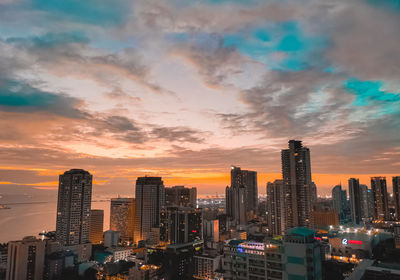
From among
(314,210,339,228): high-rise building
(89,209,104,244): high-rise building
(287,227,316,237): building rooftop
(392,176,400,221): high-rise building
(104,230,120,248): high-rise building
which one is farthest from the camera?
(314,210,339,228): high-rise building

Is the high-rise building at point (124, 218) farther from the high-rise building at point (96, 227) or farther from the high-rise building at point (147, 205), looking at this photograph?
the high-rise building at point (96, 227)

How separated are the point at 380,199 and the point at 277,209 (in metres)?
38.4

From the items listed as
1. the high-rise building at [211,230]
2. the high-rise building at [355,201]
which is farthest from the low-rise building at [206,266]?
the high-rise building at [355,201]

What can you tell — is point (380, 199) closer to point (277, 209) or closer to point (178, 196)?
point (277, 209)

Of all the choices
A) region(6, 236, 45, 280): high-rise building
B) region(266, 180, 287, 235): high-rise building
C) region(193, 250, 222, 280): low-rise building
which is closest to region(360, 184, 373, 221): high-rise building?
region(266, 180, 287, 235): high-rise building

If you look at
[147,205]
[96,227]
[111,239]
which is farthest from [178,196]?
[111,239]

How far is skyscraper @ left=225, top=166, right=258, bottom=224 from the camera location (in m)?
106

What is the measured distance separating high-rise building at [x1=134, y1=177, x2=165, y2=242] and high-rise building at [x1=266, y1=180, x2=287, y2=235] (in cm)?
3314

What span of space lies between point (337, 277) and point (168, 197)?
7518 cm

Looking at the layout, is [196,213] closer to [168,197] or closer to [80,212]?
[80,212]

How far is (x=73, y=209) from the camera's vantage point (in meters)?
60.8

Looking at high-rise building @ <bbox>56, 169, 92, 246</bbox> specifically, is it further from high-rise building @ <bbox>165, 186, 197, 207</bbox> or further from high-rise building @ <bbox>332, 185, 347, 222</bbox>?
high-rise building @ <bbox>332, 185, 347, 222</bbox>

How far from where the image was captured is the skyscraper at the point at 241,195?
106m

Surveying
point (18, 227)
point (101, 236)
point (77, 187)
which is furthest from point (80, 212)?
point (18, 227)
